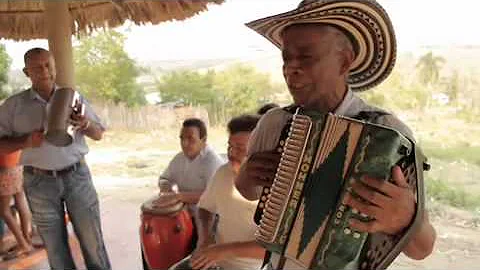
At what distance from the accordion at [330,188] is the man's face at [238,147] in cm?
108

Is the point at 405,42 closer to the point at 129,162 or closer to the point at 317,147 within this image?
the point at 317,147

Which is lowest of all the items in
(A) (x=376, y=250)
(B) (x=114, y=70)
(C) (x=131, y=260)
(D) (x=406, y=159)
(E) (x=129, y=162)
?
(C) (x=131, y=260)

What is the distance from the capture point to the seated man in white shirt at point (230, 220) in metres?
2.04

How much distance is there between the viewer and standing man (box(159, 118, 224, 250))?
9.62 ft

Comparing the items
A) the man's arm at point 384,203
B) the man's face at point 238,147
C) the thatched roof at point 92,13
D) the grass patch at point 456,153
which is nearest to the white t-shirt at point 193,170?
the man's face at point 238,147

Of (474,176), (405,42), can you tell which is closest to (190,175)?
(405,42)

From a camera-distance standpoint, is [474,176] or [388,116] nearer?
[388,116]

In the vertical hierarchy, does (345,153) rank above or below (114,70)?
below

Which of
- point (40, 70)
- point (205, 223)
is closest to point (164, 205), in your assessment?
point (205, 223)

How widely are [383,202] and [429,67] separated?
2.97 metres

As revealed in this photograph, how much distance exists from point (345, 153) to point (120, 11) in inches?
123

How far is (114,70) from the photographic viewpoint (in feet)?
17.4

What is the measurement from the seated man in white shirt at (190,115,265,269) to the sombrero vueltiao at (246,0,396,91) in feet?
2.80

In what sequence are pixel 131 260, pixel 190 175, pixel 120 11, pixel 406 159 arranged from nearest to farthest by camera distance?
pixel 406 159 → pixel 190 175 → pixel 131 260 → pixel 120 11
